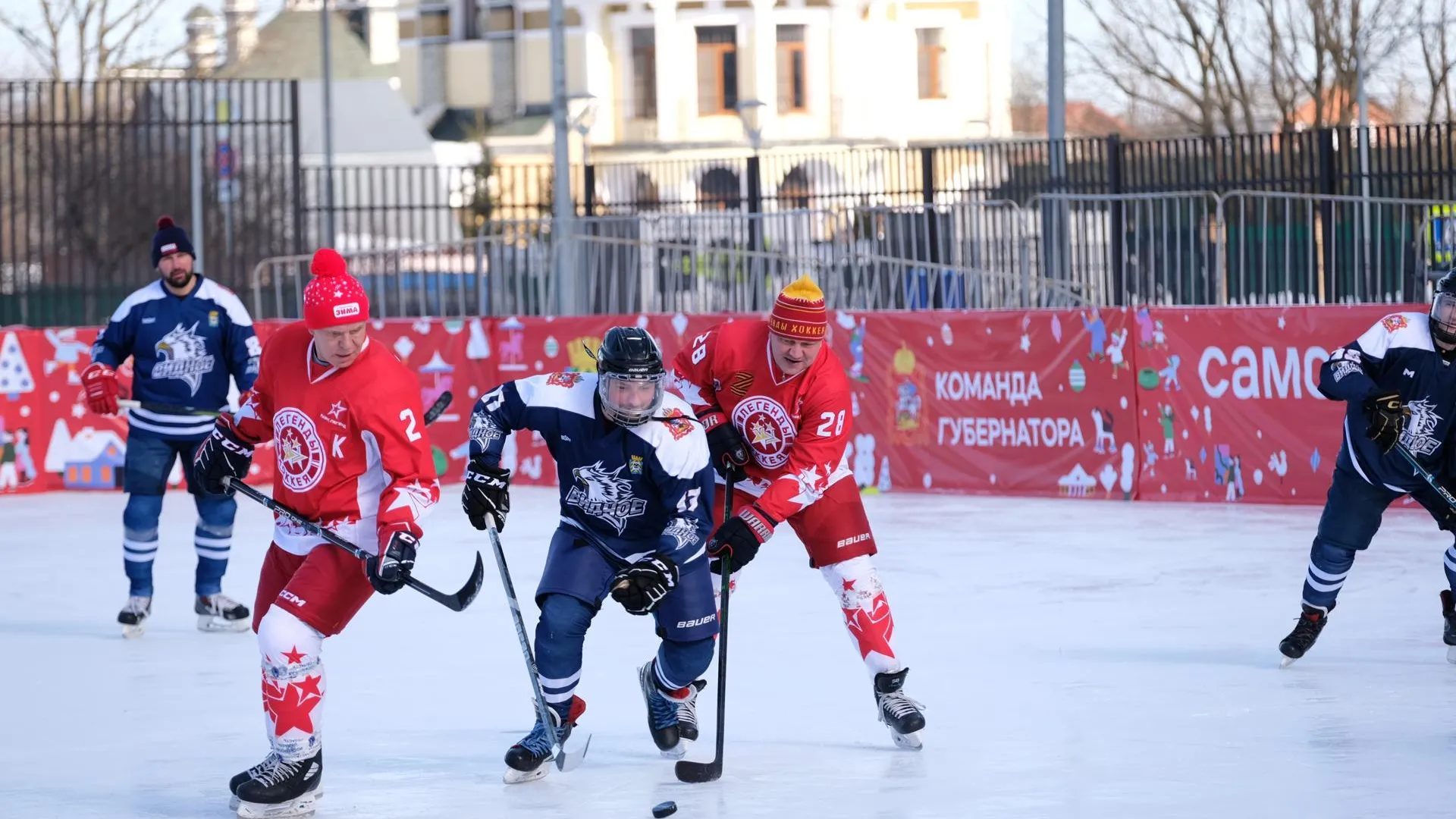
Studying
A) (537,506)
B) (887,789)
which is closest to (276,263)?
(537,506)

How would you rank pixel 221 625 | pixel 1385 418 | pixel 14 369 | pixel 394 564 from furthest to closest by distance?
pixel 14 369 → pixel 221 625 → pixel 1385 418 → pixel 394 564

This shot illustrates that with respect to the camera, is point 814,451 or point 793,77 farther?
point 793,77

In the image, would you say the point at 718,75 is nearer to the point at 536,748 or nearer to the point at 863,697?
the point at 863,697

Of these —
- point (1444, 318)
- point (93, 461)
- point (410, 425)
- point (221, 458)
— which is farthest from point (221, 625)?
point (93, 461)

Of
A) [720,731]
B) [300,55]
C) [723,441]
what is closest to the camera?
[720,731]

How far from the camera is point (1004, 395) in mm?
14156

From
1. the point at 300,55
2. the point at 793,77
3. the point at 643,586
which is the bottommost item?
the point at 643,586

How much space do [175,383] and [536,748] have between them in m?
3.99

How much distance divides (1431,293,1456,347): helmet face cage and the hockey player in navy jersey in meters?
5.07

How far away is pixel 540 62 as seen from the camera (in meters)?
54.6

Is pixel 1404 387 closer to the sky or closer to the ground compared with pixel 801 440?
closer to the sky

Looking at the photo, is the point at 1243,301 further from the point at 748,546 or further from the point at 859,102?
the point at 859,102

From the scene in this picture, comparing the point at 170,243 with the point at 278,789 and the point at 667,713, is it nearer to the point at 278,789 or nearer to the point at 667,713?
Answer: the point at 667,713

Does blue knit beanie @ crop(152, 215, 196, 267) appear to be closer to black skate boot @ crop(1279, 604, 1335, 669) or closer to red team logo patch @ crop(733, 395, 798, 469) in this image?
red team logo patch @ crop(733, 395, 798, 469)
